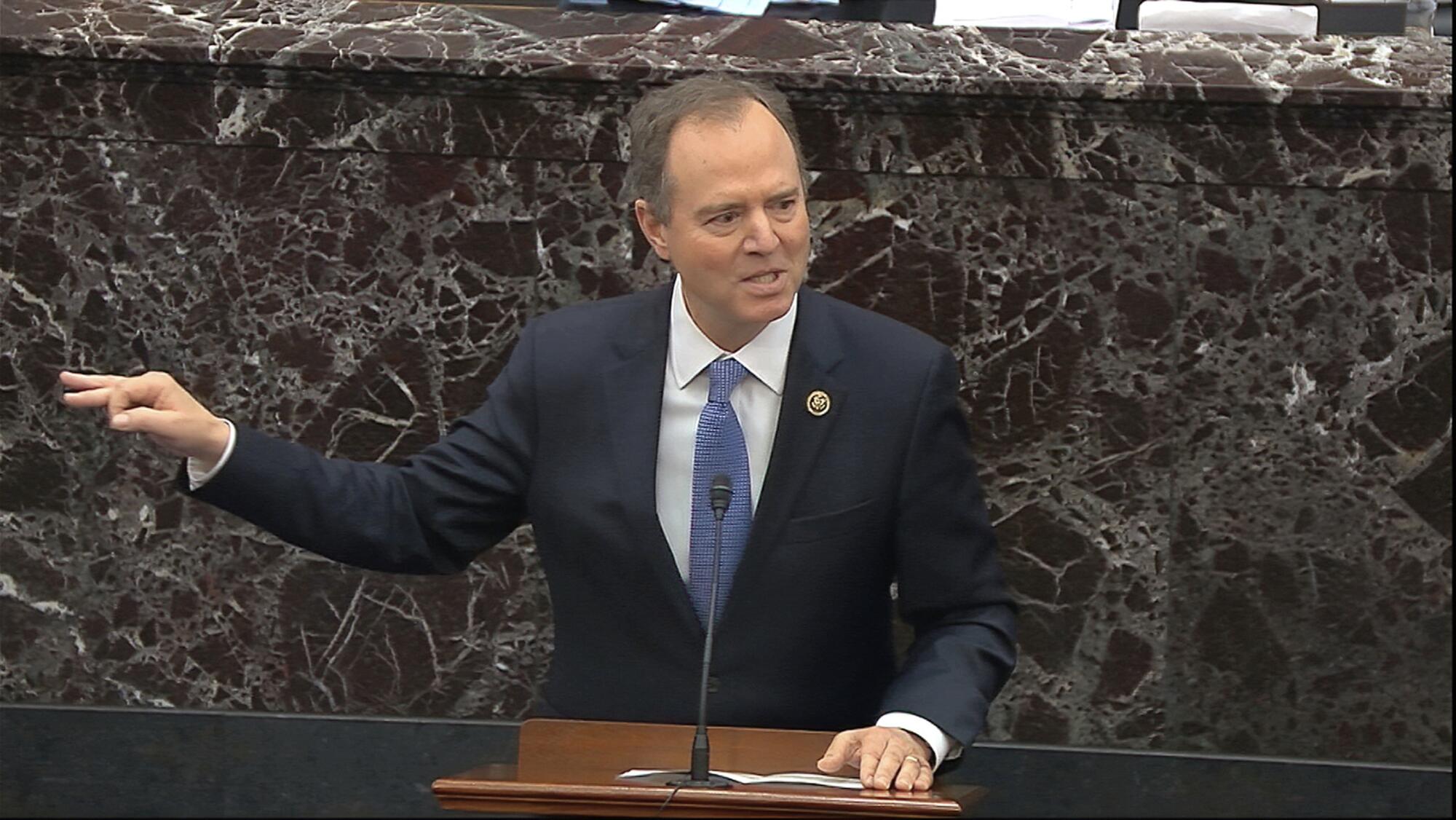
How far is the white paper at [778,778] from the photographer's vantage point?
7.43 ft

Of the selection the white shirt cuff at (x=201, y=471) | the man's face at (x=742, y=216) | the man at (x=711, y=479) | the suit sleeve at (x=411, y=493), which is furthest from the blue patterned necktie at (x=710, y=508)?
Answer: the white shirt cuff at (x=201, y=471)

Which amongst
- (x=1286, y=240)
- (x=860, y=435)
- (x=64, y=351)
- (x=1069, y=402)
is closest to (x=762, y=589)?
(x=860, y=435)

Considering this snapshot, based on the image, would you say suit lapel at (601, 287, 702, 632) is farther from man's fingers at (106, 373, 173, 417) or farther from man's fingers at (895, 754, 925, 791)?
man's fingers at (106, 373, 173, 417)

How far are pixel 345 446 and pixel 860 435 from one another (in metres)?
1.11

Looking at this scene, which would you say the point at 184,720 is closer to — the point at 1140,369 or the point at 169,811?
the point at 169,811

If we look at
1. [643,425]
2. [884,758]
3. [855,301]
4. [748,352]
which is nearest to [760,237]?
[748,352]

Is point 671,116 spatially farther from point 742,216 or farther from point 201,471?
point 201,471

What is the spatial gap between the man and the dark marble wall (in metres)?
0.63

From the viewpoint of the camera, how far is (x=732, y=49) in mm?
3430

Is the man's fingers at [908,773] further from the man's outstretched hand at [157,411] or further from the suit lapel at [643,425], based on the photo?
the man's outstretched hand at [157,411]

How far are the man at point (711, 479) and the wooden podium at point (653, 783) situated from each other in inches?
7.5

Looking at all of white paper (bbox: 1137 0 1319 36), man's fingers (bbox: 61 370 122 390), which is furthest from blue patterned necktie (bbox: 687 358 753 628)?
white paper (bbox: 1137 0 1319 36)

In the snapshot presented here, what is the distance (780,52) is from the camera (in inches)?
134

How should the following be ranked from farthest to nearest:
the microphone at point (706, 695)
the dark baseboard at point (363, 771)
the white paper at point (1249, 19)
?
the white paper at point (1249, 19)
the dark baseboard at point (363, 771)
the microphone at point (706, 695)
